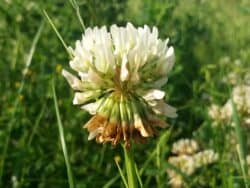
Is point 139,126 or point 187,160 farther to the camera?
point 187,160

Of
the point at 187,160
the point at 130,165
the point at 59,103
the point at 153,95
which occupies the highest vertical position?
the point at 59,103

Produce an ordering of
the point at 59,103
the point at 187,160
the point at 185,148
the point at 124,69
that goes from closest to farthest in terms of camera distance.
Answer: the point at 124,69
the point at 187,160
the point at 185,148
the point at 59,103

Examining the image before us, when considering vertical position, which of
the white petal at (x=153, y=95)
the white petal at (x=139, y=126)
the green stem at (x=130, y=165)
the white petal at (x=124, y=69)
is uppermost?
the white petal at (x=124, y=69)

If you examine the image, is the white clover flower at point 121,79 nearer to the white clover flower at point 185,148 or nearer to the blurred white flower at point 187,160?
the blurred white flower at point 187,160

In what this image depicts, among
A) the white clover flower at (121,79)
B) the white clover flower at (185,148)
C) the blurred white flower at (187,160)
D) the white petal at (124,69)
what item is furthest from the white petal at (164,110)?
the white clover flower at (185,148)

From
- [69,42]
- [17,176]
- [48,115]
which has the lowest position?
[17,176]

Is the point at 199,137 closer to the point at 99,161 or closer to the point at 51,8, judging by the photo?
the point at 99,161

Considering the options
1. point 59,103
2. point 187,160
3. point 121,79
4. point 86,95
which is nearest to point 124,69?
point 121,79

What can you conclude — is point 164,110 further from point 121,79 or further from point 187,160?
point 187,160

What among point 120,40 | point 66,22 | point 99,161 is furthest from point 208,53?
point 120,40
